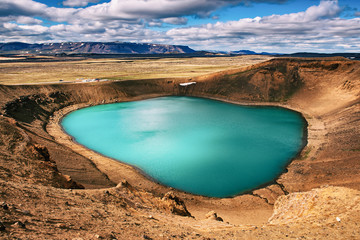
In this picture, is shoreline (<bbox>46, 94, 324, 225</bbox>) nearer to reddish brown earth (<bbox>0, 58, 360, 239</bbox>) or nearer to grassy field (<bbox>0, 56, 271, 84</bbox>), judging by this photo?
reddish brown earth (<bbox>0, 58, 360, 239</bbox>)

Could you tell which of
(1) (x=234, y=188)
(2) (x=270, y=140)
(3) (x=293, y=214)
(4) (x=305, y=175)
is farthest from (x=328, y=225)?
(2) (x=270, y=140)

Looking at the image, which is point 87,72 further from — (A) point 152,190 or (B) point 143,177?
(A) point 152,190

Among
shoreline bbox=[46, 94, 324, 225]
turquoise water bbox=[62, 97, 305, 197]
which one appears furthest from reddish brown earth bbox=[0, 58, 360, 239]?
turquoise water bbox=[62, 97, 305, 197]

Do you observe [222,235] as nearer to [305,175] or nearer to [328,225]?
[328,225]

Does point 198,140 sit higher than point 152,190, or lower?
higher

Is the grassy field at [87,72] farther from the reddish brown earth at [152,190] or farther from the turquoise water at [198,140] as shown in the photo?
the turquoise water at [198,140]

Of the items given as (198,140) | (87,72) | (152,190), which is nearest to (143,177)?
(152,190)

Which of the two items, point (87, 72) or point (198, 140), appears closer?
point (198, 140)
